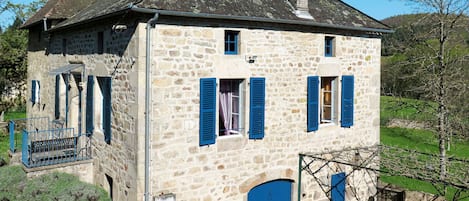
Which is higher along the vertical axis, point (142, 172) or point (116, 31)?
point (116, 31)

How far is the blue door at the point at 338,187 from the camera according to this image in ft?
42.3

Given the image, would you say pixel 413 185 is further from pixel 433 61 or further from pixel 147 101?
pixel 147 101

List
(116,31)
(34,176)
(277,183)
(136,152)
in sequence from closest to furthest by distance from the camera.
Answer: (136,152)
(116,31)
(34,176)
(277,183)

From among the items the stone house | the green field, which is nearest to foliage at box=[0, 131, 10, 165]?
the stone house

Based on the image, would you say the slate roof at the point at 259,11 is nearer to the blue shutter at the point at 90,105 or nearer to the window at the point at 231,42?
the window at the point at 231,42

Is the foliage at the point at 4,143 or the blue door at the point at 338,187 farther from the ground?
the foliage at the point at 4,143

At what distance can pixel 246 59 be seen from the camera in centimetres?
1064

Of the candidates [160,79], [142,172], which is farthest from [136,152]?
[160,79]

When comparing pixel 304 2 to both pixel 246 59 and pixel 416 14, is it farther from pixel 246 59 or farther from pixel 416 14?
pixel 416 14

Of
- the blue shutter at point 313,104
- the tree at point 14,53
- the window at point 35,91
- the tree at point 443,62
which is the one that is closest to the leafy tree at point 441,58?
the tree at point 443,62

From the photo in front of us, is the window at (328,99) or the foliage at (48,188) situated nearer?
the foliage at (48,188)

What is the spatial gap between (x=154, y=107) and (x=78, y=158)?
3910 mm

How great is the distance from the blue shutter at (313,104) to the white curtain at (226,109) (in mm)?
2305

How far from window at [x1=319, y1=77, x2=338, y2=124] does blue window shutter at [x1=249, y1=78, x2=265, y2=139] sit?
2745 mm
